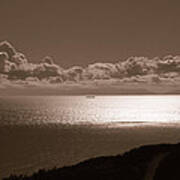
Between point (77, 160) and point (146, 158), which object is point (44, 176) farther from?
point (77, 160)

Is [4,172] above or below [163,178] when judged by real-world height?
below

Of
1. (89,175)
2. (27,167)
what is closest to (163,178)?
(89,175)

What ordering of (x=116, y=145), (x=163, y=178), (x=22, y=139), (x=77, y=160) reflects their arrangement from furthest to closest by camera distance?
(x=22, y=139) → (x=116, y=145) → (x=77, y=160) → (x=163, y=178)

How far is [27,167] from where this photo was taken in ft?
177

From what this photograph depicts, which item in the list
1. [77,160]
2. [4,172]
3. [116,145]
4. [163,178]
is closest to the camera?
[163,178]

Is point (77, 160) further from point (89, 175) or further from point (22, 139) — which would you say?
point (22, 139)

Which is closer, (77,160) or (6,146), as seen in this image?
(77,160)

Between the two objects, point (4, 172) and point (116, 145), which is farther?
point (116, 145)

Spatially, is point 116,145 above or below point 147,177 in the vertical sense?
below

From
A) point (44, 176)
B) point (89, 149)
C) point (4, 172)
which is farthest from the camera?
point (89, 149)

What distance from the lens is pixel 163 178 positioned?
31.1m

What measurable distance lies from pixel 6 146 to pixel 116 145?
92.3 ft

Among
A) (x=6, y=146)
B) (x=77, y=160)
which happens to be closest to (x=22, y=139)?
(x=6, y=146)

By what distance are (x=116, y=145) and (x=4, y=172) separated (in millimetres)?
35746
